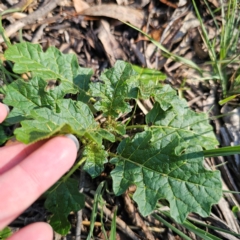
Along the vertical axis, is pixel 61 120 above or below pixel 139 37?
below

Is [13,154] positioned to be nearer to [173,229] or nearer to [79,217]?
[79,217]

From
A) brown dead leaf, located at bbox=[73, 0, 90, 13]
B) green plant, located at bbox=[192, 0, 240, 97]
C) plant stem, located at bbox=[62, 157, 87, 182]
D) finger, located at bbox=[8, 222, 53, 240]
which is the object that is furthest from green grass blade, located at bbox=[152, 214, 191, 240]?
brown dead leaf, located at bbox=[73, 0, 90, 13]

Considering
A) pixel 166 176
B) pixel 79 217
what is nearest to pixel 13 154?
pixel 79 217

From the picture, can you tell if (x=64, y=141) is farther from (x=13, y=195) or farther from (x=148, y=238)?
(x=148, y=238)

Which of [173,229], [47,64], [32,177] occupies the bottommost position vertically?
[173,229]

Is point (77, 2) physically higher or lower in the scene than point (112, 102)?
higher

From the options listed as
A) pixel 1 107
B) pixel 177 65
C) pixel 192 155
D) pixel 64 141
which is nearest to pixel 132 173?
pixel 192 155

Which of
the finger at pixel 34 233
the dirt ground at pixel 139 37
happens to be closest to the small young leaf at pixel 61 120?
the finger at pixel 34 233

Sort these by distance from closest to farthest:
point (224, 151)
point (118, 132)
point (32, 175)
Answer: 1. point (32, 175)
2. point (224, 151)
3. point (118, 132)
